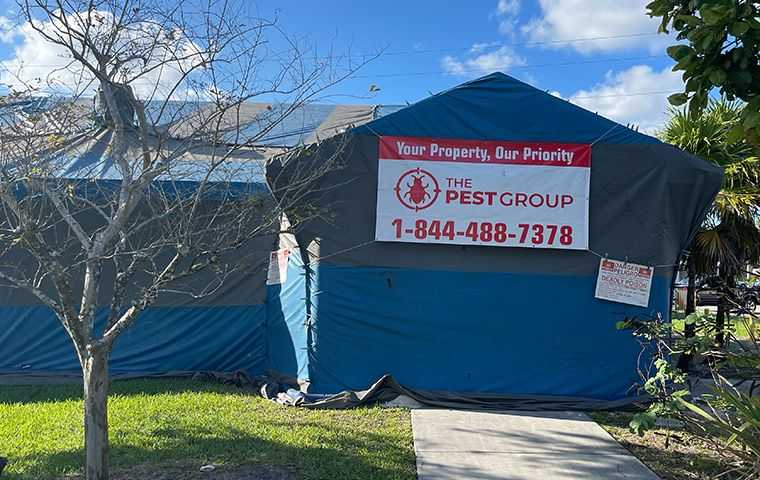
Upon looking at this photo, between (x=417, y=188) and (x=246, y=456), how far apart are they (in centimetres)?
380

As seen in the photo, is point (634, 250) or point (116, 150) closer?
point (116, 150)

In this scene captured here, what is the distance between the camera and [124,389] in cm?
830

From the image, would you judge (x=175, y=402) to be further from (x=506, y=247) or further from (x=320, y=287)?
(x=506, y=247)

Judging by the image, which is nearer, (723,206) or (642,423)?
(642,423)

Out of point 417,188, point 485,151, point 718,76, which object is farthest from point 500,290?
point 718,76

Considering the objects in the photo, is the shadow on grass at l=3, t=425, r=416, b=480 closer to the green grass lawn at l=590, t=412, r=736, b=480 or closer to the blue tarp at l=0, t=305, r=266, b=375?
the green grass lawn at l=590, t=412, r=736, b=480

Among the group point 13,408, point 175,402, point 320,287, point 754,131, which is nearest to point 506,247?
point 320,287

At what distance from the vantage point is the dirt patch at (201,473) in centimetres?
509

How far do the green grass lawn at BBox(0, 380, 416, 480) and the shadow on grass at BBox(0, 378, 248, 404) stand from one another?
0.08ft

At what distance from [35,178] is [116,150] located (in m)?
Answer: 0.58

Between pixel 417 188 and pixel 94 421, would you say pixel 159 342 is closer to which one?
pixel 417 188

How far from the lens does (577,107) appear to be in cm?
796

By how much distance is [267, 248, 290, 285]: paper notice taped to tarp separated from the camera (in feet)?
29.2

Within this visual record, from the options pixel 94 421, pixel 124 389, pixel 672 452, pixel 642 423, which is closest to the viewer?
pixel 94 421
